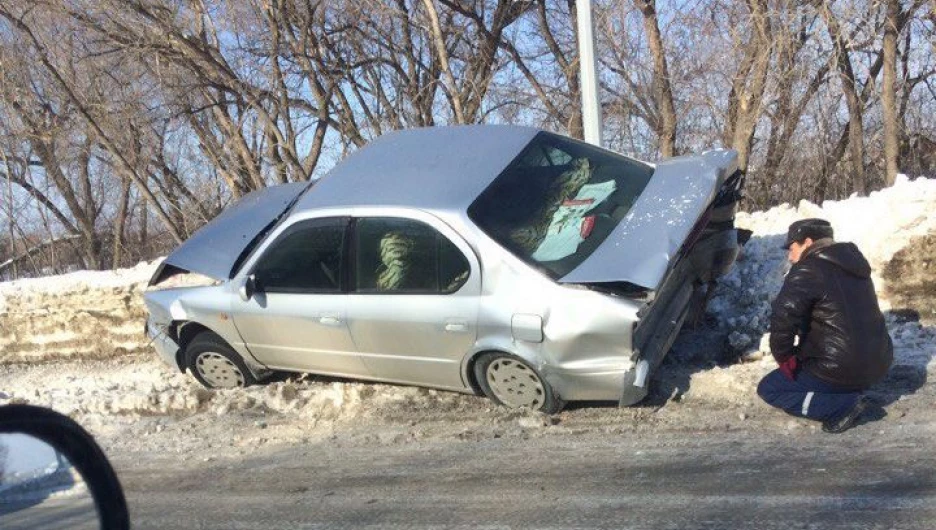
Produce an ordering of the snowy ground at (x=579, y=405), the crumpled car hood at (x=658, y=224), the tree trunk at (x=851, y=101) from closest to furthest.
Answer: the crumpled car hood at (x=658, y=224), the snowy ground at (x=579, y=405), the tree trunk at (x=851, y=101)

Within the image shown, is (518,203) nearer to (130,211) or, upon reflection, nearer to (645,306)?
(645,306)

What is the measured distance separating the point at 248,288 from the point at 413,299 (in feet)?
4.38

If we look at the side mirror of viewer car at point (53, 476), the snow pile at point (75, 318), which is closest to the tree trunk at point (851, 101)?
the snow pile at point (75, 318)

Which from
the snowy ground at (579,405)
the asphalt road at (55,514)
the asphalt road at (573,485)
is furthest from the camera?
the snowy ground at (579,405)

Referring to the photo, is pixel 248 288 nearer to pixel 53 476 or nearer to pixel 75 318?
pixel 53 476

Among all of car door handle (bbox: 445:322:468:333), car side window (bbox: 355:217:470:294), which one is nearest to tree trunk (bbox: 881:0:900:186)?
car side window (bbox: 355:217:470:294)

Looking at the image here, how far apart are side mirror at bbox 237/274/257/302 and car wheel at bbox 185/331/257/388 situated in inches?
26.3

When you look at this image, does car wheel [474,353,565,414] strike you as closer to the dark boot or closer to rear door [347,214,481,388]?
rear door [347,214,481,388]

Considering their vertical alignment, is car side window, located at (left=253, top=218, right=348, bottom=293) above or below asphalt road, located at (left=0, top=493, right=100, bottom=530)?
above

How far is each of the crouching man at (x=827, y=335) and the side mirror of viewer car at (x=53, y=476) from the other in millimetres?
3663

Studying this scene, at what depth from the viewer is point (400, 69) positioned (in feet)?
45.1

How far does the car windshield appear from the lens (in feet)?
17.5

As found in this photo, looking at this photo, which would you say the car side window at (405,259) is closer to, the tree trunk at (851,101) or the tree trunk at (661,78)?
the tree trunk at (851,101)

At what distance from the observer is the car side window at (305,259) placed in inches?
232
